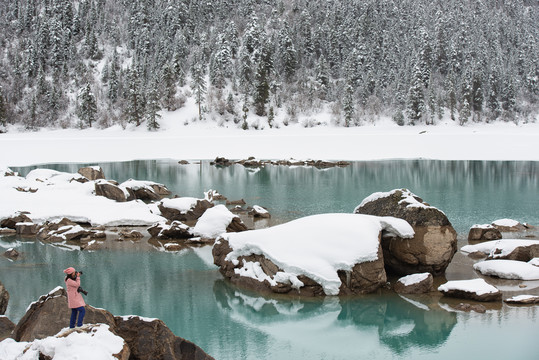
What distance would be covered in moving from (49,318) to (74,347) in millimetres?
2351

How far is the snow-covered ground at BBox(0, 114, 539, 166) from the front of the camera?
5922cm

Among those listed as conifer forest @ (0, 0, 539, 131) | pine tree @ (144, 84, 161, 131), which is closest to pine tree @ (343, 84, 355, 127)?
conifer forest @ (0, 0, 539, 131)

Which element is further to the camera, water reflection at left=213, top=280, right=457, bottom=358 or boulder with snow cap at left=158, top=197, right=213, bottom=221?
boulder with snow cap at left=158, top=197, right=213, bottom=221

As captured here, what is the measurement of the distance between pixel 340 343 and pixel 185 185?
91.9ft

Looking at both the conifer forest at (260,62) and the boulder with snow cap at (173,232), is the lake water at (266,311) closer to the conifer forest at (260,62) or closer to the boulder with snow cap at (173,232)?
the boulder with snow cap at (173,232)

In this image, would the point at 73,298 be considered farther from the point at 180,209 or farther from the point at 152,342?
the point at 180,209

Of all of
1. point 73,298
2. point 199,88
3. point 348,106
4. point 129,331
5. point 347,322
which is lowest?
point 347,322

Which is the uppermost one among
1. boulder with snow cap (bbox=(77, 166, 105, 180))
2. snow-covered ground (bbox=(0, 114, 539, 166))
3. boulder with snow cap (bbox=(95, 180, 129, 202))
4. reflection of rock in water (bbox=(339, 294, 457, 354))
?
snow-covered ground (bbox=(0, 114, 539, 166))

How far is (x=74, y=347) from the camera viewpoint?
7414 mm

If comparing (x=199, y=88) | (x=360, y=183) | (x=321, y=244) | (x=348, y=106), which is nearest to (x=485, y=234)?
(x=321, y=244)

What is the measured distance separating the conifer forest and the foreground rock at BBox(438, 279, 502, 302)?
70.0m

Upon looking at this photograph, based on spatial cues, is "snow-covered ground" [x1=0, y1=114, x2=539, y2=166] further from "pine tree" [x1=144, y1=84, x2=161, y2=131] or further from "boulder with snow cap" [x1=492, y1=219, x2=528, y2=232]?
"boulder with snow cap" [x1=492, y1=219, x2=528, y2=232]

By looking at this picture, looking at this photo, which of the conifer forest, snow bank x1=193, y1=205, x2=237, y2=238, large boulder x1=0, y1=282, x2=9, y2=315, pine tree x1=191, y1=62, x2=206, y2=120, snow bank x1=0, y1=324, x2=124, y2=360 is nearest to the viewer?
snow bank x1=0, y1=324, x2=124, y2=360

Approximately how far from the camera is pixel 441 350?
1089 cm
